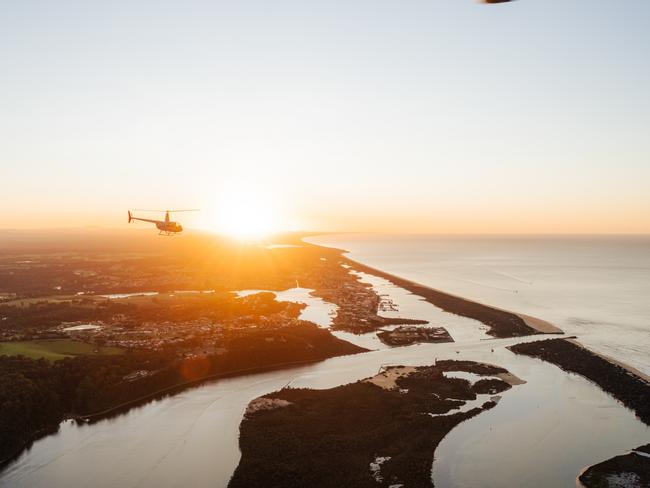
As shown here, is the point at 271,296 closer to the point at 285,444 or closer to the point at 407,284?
the point at 407,284

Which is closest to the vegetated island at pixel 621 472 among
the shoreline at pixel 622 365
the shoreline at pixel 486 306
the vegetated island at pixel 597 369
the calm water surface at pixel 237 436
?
the calm water surface at pixel 237 436

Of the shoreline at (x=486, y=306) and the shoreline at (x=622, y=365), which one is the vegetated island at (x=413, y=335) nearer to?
the shoreline at (x=486, y=306)

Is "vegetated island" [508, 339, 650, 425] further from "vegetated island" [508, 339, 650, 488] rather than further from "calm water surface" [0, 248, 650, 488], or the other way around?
"calm water surface" [0, 248, 650, 488]

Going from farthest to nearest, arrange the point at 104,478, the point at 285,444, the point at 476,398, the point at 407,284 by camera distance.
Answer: the point at 407,284
the point at 476,398
the point at 285,444
the point at 104,478

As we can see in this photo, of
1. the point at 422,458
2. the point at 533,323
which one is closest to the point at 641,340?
the point at 533,323

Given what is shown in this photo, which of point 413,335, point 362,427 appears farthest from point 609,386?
point 362,427
